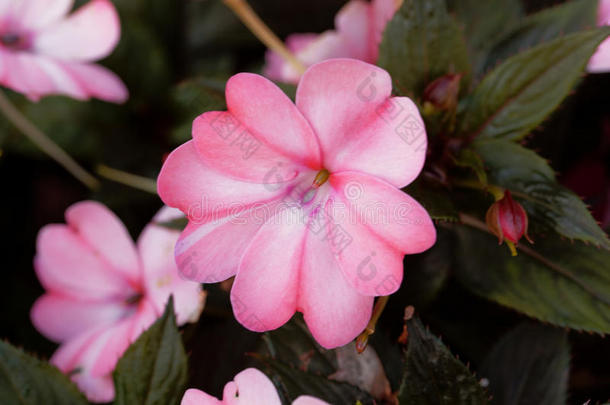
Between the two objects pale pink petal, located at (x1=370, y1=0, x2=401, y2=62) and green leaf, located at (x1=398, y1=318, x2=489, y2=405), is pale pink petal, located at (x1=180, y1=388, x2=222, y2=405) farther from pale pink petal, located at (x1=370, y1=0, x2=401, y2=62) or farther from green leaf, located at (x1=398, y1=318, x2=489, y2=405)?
pale pink petal, located at (x1=370, y1=0, x2=401, y2=62)

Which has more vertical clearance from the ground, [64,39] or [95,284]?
[64,39]

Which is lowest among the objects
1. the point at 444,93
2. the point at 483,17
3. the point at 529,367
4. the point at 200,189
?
the point at 529,367

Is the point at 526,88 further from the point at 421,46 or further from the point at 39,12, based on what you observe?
the point at 39,12

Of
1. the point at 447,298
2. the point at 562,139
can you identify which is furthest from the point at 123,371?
the point at 562,139

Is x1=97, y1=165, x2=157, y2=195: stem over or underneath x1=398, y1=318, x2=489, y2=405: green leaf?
over

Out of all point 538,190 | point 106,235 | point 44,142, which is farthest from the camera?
point 44,142

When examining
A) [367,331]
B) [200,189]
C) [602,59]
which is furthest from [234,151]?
[602,59]

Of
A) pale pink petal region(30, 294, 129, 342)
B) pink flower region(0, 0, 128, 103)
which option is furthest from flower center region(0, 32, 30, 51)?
pale pink petal region(30, 294, 129, 342)
